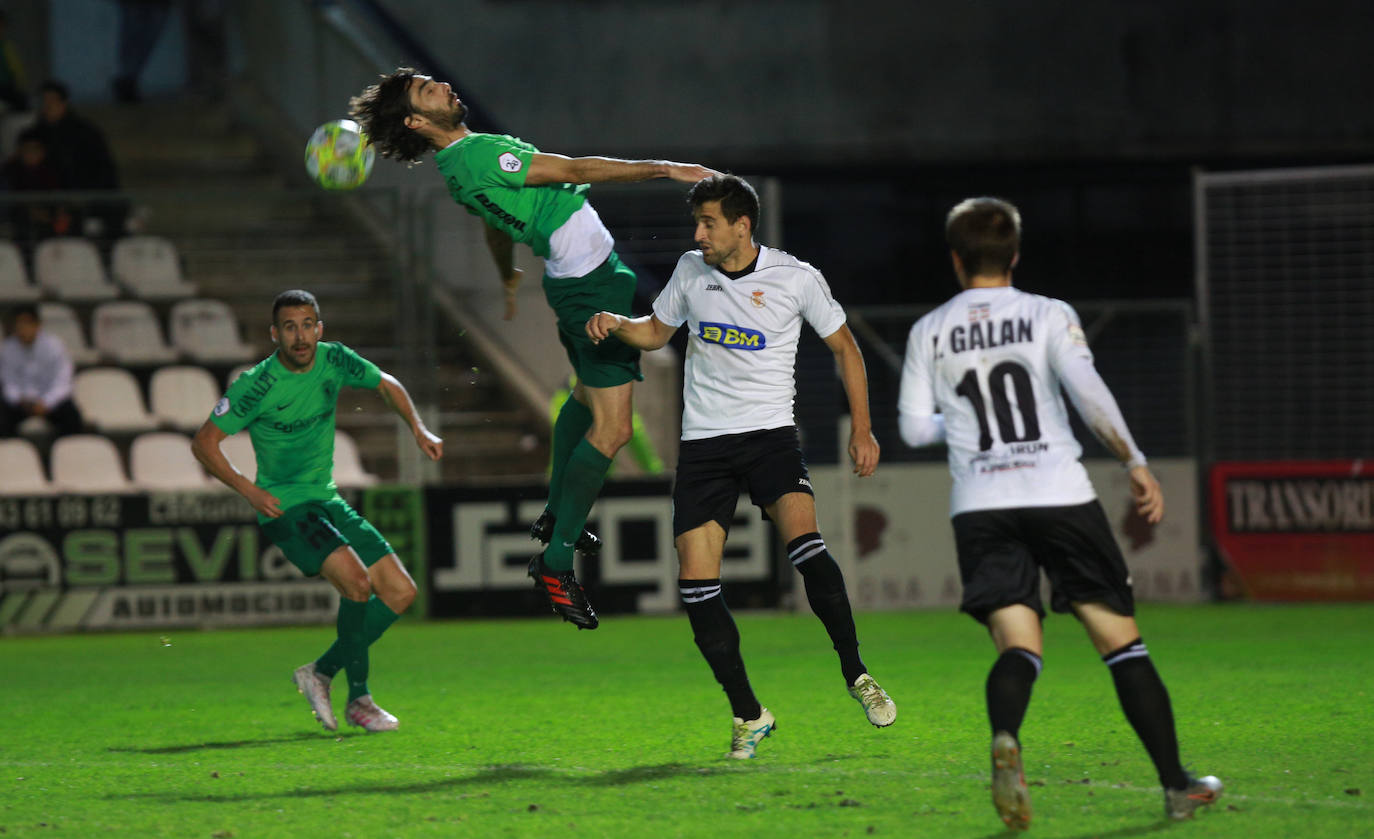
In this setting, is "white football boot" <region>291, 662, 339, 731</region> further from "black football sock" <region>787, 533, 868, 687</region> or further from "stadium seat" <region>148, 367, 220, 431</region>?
Answer: "stadium seat" <region>148, 367, 220, 431</region>

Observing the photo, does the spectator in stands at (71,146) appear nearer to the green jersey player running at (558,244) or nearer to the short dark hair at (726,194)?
the green jersey player running at (558,244)

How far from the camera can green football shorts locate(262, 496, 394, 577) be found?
7426 millimetres

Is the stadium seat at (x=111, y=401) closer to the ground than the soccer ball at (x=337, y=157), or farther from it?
closer to the ground

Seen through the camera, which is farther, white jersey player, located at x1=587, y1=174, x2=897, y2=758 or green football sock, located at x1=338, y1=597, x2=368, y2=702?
green football sock, located at x1=338, y1=597, x2=368, y2=702

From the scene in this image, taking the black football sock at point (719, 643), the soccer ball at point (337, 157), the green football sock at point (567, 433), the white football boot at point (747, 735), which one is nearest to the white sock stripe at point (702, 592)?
the black football sock at point (719, 643)

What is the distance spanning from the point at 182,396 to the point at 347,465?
147 cm

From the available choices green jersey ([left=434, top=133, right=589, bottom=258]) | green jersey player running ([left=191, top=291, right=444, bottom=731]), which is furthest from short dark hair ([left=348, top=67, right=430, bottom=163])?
green jersey player running ([left=191, top=291, right=444, bottom=731])

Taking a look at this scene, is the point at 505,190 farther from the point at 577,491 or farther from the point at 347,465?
the point at 347,465

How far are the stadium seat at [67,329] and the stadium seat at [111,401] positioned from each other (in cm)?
12

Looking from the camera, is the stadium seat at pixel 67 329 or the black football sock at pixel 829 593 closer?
the black football sock at pixel 829 593

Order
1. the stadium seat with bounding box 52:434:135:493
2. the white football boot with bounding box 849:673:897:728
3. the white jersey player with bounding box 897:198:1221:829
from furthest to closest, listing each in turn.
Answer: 1. the stadium seat with bounding box 52:434:135:493
2. the white football boot with bounding box 849:673:897:728
3. the white jersey player with bounding box 897:198:1221:829

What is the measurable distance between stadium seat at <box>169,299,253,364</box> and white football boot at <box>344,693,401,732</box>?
287 inches

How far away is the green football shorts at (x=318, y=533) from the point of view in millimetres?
7426

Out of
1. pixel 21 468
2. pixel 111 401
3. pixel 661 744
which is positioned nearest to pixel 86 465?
pixel 21 468
